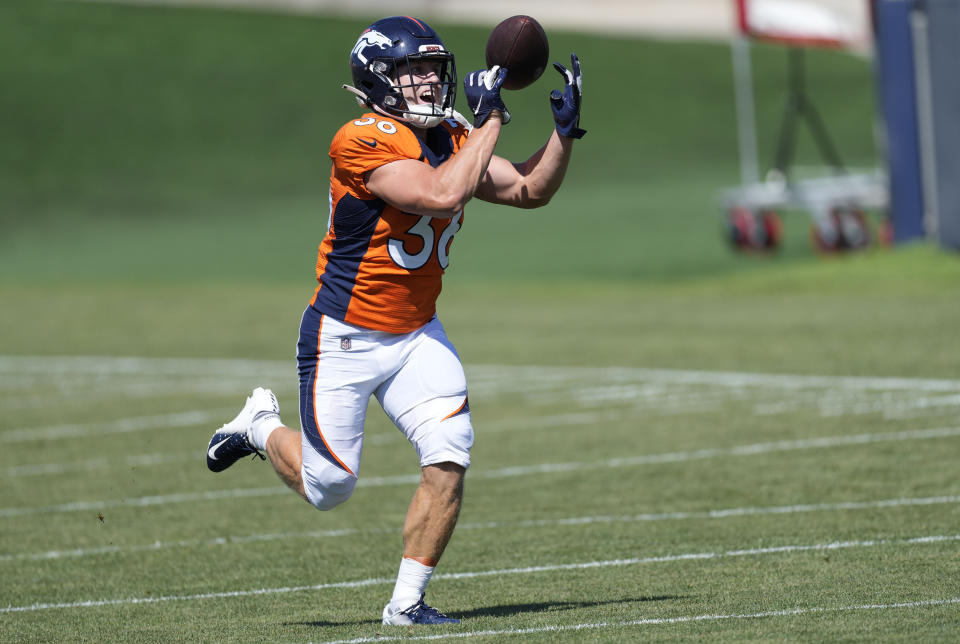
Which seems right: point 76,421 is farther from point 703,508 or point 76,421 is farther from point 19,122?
point 19,122

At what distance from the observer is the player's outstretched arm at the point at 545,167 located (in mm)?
6457

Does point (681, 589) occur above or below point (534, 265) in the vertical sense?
above

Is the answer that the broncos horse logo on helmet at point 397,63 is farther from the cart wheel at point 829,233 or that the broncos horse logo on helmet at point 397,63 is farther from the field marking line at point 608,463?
the cart wheel at point 829,233

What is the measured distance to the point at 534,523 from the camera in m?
8.38

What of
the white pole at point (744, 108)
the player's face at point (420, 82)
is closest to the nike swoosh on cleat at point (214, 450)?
the player's face at point (420, 82)

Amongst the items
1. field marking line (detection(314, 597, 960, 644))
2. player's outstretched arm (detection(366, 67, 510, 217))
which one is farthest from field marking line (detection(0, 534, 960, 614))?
player's outstretched arm (detection(366, 67, 510, 217))

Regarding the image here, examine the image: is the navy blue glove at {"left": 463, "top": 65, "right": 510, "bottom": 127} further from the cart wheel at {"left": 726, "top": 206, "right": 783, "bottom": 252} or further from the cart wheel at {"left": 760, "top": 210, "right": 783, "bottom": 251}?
the cart wheel at {"left": 760, "top": 210, "right": 783, "bottom": 251}

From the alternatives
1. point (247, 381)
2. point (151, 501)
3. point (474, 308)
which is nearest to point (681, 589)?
point (151, 501)

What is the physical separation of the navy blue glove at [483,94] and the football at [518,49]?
0.74 ft

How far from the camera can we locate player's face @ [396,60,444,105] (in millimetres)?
6340

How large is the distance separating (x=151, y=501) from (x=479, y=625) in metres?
4.08

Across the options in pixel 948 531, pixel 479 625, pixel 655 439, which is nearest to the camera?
pixel 479 625

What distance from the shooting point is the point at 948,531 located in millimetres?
7355

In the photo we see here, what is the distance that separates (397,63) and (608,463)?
14.7 ft
